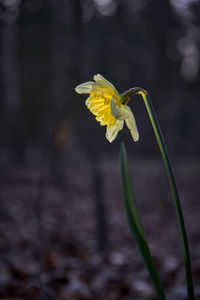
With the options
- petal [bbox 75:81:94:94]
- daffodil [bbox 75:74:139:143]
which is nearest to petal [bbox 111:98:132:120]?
daffodil [bbox 75:74:139:143]

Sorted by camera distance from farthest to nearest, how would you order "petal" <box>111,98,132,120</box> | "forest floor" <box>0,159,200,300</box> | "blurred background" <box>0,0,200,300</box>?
1. "blurred background" <box>0,0,200,300</box>
2. "forest floor" <box>0,159,200,300</box>
3. "petal" <box>111,98,132,120</box>

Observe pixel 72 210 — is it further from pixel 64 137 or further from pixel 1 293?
pixel 1 293

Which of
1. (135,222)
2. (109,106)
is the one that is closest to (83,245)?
(135,222)

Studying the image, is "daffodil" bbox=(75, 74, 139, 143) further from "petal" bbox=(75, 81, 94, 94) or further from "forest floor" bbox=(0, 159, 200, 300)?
"forest floor" bbox=(0, 159, 200, 300)

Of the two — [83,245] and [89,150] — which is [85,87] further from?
[83,245]

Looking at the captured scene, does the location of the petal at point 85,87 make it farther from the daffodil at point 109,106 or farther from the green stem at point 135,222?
the green stem at point 135,222

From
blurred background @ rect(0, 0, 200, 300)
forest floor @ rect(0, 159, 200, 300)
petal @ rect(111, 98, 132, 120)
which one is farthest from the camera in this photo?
blurred background @ rect(0, 0, 200, 300)
